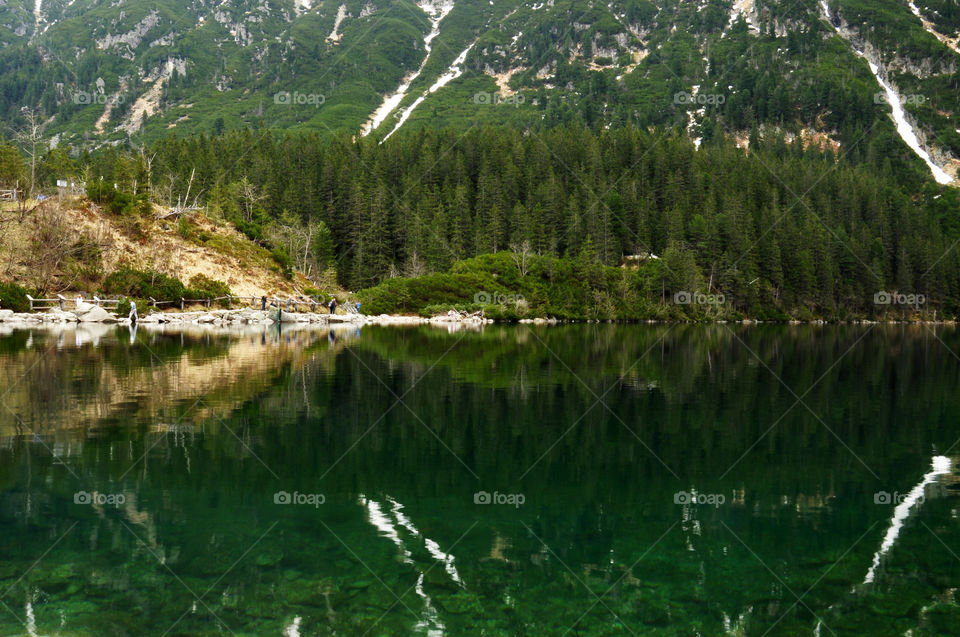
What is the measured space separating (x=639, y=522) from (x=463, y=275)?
7990 cm

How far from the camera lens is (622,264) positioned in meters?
113

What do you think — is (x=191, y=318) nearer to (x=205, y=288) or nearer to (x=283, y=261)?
(x=205, y=288)

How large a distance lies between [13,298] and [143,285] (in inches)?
420

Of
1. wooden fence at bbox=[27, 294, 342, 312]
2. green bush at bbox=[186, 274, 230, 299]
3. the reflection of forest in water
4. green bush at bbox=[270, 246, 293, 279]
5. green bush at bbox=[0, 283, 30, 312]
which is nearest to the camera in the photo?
the reflection of forest in water

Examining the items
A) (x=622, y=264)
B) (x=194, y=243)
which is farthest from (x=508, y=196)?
(x=194, y=243)

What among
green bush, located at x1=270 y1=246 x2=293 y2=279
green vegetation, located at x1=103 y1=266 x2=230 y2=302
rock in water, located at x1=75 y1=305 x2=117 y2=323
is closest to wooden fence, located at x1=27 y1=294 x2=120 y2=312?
green vegetation, located at x1=103 y1=266 x2=230 y2=302

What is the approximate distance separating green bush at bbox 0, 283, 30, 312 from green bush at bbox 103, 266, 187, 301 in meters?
7.18

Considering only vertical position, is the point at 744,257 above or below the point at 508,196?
below

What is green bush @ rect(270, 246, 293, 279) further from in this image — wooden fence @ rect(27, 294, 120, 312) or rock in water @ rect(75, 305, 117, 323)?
rock in water @ rect(75, 305, 117, 323)

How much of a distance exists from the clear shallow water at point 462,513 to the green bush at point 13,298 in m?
41.8

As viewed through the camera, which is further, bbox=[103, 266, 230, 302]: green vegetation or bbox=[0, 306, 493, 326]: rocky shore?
bbox=[103, 266, 230, 302]: green vegetation

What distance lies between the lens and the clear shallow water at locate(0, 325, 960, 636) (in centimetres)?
655

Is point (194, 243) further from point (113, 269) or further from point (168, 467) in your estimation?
point (168, 467)

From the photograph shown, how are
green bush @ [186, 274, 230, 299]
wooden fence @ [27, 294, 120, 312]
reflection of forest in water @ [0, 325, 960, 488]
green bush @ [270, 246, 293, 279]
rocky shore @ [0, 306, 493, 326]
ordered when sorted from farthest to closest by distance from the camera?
1. green bush @ [270, 246, 293, 279]
2. green bush @ [186, 274, 230, 299]
3. wooden fence @ [27, 294, 120, 312]
4. rocky shore @ [0, 306, 493, 326]
5. reflection of forest in water @ [0, 325, 960, 488]
